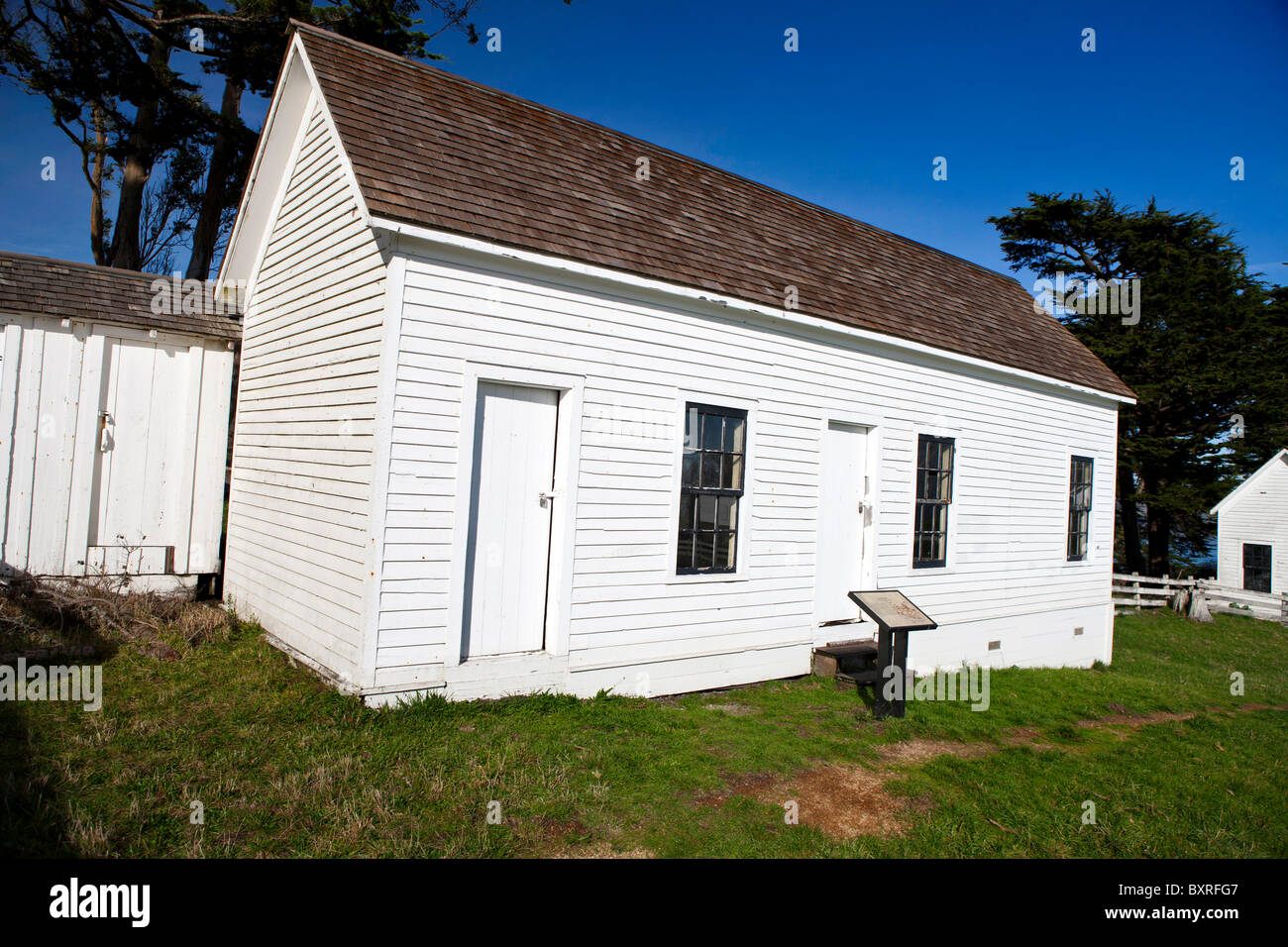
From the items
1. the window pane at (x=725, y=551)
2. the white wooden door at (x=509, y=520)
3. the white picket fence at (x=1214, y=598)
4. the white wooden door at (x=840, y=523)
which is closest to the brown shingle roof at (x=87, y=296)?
the white wooden door at (x=509, y=520)

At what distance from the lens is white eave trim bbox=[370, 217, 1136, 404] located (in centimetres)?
595

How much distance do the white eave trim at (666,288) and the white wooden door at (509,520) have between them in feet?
3.74

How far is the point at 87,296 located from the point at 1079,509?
604 inches

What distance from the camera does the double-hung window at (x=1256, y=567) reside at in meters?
25.9

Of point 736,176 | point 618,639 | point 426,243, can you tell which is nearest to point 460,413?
point 426,243

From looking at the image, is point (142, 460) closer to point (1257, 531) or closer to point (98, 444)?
point (98, 444)

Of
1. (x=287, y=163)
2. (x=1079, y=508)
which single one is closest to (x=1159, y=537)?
(x=1079, y=508)

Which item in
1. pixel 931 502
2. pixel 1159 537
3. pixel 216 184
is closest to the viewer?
pixel 931 502

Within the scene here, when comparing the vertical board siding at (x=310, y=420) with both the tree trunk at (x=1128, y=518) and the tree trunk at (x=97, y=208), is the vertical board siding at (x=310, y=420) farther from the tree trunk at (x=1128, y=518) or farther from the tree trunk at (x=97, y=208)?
the tree trunk at (x=1128, y=518)

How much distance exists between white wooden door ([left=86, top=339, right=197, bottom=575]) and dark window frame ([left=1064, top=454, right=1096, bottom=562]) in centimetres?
1385

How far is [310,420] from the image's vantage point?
7.25m

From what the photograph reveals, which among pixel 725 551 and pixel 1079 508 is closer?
pixel 725 551
